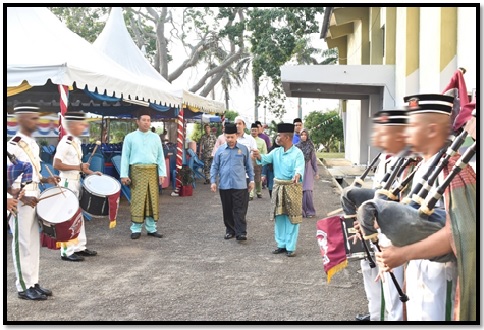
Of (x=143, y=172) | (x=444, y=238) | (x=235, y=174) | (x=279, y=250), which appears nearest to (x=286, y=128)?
(x=235, y=174)

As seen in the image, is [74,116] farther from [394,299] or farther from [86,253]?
[394,299]

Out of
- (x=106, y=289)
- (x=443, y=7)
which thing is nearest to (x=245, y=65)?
(x=443, y=7)

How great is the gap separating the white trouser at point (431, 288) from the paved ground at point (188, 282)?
0.94 m

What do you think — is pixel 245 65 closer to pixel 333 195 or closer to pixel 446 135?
pixel 446 135

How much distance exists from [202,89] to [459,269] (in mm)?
2591

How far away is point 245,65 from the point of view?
2918 millimetres

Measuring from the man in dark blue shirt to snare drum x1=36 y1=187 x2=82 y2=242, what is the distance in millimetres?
2018

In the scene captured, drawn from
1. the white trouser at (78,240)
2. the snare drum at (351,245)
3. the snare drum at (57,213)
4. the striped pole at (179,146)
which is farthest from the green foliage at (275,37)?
the striped pole at (179,146)

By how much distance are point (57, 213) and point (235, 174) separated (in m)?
2.27

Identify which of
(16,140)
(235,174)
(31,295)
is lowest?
(31,295)

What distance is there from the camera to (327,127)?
365 centimetres

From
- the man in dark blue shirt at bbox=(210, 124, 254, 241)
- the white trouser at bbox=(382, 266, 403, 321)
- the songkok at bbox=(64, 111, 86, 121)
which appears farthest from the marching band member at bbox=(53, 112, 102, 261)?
the white trouser at bbox=(382, 266, 403, 321)

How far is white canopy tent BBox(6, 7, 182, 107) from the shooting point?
3.14m

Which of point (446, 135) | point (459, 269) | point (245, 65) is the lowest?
point (459, 269)
